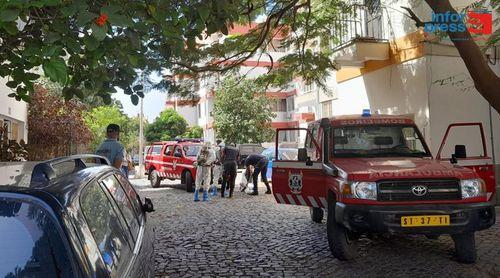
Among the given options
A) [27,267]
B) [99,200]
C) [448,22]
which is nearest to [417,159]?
[448,22]

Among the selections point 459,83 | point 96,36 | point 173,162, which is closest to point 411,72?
point 459,83

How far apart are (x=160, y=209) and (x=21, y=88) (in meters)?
6.87

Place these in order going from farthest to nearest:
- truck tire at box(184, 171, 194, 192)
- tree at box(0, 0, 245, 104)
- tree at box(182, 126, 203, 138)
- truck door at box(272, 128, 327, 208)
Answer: tree at box(182, 126, 203, 138), truck tire at box(184, 171, 194, 192), truck door at box(272, 128, 327, 208), tree at box(0, 0, 245, 104)

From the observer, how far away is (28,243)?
195 cm

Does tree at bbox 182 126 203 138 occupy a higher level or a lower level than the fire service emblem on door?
higher

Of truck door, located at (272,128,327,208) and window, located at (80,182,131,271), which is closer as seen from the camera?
window, located at (80,182,131,271)

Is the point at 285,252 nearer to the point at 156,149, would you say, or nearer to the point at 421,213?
the point at 421,213

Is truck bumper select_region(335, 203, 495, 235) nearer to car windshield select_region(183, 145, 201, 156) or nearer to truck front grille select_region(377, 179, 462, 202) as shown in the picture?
truck front grille select_region(377, 179, 462, 202)

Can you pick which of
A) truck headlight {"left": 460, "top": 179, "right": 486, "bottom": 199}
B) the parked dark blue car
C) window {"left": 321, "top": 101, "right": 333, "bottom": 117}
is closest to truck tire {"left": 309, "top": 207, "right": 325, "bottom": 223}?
truck headlight {"left": 460, "top": 179, "right": 486, "bottom": 199}

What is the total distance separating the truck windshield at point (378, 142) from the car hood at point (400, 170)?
607mm

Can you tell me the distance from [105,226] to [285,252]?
175 inches

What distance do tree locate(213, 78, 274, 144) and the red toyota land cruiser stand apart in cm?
1341

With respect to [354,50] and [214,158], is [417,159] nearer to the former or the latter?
[354,50]

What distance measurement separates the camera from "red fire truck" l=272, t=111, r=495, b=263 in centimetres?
521
